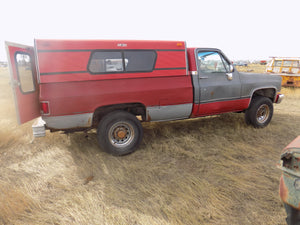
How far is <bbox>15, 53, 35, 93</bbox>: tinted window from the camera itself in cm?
355

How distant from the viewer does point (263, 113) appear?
5574 mm

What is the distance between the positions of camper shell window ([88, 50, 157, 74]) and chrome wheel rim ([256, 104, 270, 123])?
321 centimetres

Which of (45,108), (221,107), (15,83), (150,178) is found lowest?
(150,178)

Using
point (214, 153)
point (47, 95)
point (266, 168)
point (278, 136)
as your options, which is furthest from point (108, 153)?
point (278, 136)

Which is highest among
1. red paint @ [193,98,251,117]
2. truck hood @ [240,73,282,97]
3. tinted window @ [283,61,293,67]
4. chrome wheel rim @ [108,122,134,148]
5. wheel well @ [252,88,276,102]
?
tinted window @ [283,61,293,67]

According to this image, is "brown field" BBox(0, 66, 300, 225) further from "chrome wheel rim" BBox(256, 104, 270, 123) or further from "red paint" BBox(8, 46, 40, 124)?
"red paint" BBox(8, 46, 40, 124)

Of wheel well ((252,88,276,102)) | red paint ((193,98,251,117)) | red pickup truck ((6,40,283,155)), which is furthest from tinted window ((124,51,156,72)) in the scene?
wheel well ((252,88,276,102))

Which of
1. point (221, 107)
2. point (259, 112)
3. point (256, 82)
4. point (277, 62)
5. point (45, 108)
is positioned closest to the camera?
point (45, 108)

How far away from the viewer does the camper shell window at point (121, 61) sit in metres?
3.76

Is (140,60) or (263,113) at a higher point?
(140,60)

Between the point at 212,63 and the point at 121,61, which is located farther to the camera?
the point at 212,63

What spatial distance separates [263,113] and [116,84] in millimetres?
4001

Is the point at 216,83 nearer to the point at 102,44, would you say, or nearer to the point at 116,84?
the point at 116,84

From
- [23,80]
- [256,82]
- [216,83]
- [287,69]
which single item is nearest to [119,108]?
[23,80]
